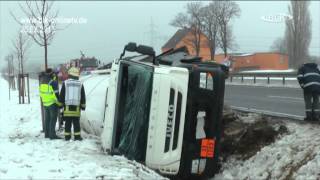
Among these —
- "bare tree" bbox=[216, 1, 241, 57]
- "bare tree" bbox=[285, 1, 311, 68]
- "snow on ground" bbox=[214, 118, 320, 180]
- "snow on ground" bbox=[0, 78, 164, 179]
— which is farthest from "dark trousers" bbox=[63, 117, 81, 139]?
"bare tree" bbox=[285, 1, 311, 68]

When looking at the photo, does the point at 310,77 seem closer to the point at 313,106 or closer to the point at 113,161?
the point at 313,106

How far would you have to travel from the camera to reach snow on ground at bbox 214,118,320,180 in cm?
795

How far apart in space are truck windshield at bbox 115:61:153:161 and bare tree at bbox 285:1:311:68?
57.2 metres

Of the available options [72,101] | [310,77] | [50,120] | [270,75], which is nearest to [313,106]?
[310,77]

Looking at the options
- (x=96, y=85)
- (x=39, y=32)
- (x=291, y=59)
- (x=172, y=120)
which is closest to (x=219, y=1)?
(x=291, y=59)

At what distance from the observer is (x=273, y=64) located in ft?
223

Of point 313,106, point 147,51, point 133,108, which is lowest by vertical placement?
point 313,106

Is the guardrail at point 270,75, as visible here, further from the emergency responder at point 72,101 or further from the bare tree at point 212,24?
the emergency responder at point 72,101

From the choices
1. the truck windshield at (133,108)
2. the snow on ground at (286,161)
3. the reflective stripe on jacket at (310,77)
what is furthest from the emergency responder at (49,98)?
the reflective stripe on jacket at (310,77)

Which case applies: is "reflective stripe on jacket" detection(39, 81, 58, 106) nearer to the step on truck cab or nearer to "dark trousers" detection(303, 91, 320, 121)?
the step on truck cab

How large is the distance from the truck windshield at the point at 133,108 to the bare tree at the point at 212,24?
42983 millimetres

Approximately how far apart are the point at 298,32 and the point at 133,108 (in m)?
59.6

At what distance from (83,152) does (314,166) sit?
4028 mm

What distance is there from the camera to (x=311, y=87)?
11.7m
